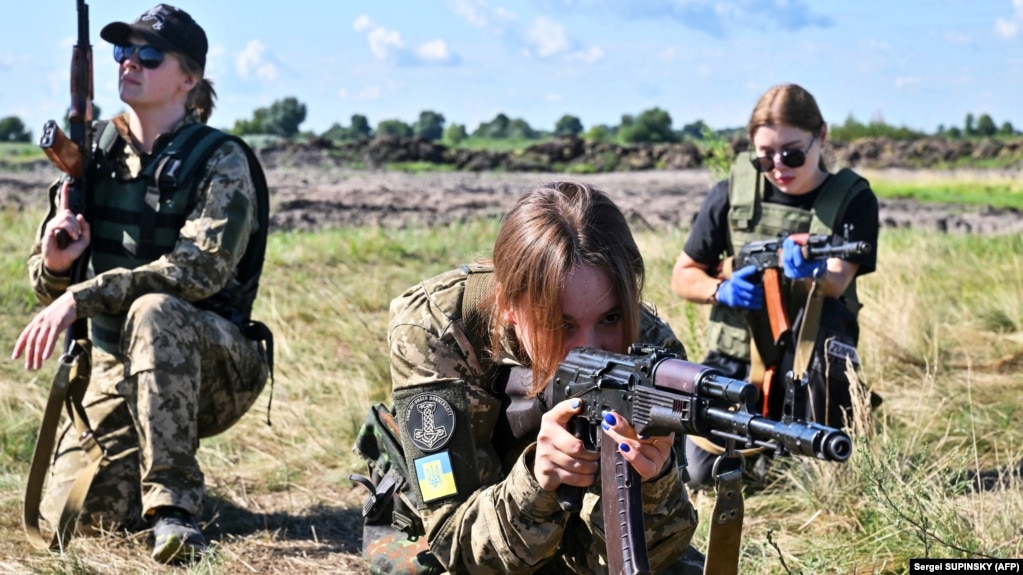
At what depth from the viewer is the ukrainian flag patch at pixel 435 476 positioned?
284 centimetres

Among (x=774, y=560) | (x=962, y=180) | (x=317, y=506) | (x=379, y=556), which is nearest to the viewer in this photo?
A: (x=379, y=556)

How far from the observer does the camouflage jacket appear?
432 cm

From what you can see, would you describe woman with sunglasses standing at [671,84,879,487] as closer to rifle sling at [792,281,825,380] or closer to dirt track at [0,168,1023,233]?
rifle sling at [792,281,825,380]

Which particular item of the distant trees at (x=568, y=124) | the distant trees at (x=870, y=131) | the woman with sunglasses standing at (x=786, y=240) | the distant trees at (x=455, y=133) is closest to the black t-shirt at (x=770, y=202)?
the woman with sunglasses standing at (x=786, y=240)

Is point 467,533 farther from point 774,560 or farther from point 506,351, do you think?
A: point 774,560

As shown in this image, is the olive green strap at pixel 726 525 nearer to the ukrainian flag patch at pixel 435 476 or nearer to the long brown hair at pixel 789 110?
the ukrainian flag patch at pixel 435 476

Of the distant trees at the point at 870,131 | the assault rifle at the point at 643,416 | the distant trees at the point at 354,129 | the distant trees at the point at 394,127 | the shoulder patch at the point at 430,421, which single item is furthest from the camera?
the distant trees at the point at 394,127

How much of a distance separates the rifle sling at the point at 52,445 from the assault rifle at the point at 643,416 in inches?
94.9

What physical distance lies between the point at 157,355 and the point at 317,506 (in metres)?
1.02

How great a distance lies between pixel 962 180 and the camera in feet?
72.9

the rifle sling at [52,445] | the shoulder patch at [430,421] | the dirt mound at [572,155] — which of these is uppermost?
the dirt mound at [572,155]

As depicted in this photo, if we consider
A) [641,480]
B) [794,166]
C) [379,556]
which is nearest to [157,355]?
[379,556]

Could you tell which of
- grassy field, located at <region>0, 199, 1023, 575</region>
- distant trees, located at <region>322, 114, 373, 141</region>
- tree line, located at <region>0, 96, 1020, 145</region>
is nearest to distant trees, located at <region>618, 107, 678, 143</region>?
tree line, located at <region>0, 96, 1020, 145</region>

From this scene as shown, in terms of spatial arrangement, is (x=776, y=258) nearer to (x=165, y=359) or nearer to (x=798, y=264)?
(x=798, y=264)
